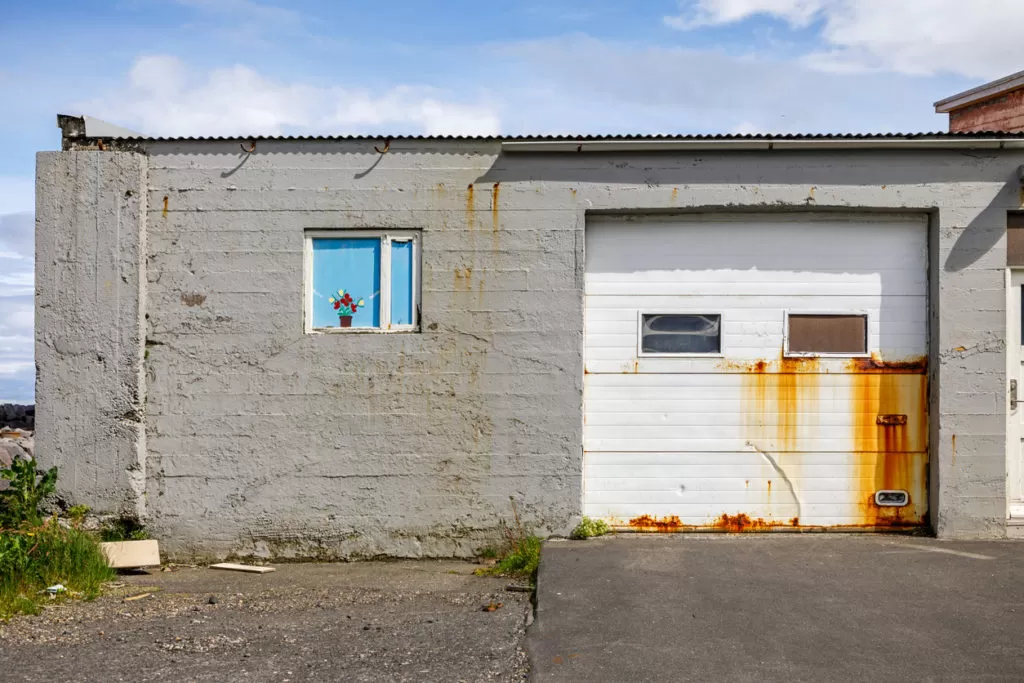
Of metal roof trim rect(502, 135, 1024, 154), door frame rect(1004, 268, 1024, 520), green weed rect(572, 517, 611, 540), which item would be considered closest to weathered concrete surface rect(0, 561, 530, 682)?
green weed rect(572, 517, 611, 540)

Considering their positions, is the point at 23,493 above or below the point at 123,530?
above

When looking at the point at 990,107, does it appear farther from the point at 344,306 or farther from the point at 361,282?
the point at 344,306

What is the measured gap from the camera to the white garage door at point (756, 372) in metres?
8.19

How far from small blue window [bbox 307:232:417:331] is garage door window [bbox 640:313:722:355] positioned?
6.71 feet

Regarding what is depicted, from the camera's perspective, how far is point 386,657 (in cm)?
548

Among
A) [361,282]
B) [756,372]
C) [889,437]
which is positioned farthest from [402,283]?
[889,437]

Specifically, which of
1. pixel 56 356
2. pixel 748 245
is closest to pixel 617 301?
pixel 748 245

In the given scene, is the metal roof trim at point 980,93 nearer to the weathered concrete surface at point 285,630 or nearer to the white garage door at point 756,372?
the white garage door at point 756,372

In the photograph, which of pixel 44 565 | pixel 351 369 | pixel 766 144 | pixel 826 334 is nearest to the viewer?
pixel 44 565

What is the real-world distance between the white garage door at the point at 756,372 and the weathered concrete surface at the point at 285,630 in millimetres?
1863

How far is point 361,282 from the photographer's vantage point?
27.1 ft

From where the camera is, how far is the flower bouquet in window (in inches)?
324

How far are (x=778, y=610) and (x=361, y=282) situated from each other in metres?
4.31

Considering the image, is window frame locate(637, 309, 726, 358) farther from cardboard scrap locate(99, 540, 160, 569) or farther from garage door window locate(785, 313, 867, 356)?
cardboard scrap locate(99, 540, 160, 569)
